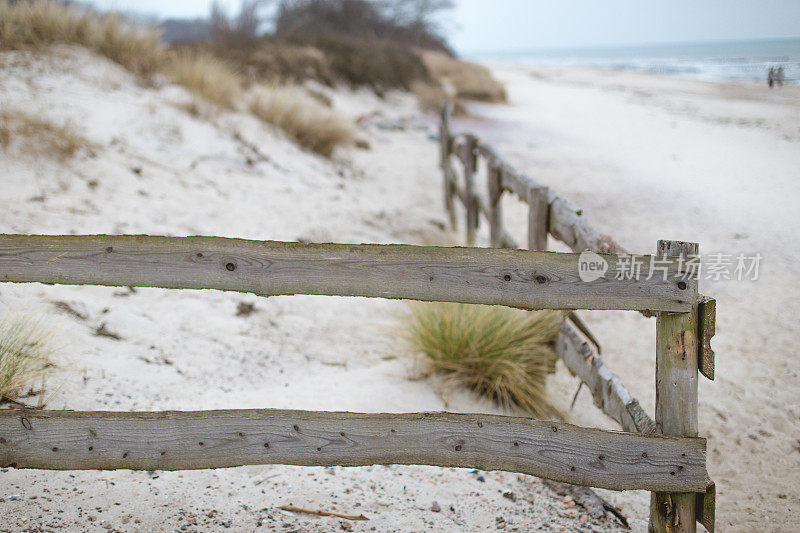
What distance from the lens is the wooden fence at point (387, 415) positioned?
6.44 feet

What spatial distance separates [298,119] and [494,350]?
5968mm

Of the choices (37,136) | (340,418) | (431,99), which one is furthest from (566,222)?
(431,99)

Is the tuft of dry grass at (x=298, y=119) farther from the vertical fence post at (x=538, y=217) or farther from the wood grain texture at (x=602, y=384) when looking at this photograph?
the wood grain texture at (x=602, y=384)

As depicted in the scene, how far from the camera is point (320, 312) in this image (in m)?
4.84

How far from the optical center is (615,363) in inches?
171

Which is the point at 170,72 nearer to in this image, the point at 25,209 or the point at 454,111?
the point at 25,209

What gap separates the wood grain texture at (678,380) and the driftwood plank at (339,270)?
8 cm

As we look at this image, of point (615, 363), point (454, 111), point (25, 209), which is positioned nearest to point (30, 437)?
point (25, 209)

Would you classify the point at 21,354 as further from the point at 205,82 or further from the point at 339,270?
the point at 205,82

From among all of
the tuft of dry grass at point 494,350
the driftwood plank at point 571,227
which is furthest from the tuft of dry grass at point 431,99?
the tuft of dry grass at point 494,350

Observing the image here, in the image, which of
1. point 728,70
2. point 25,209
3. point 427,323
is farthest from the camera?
point 25,209

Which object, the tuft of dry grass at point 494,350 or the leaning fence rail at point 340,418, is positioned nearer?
the leaning fence rail at point 340,418

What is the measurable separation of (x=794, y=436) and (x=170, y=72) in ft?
27.3

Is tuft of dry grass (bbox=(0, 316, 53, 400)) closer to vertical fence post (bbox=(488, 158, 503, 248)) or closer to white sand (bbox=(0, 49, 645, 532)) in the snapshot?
white sand (bbox=(0, 49, 645, 532))
